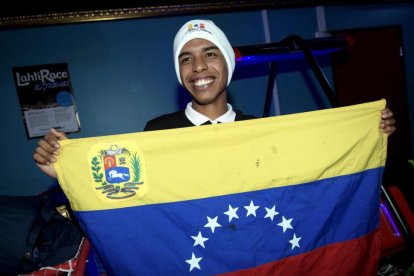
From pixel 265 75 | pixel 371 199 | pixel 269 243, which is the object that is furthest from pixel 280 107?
pixel 269 243

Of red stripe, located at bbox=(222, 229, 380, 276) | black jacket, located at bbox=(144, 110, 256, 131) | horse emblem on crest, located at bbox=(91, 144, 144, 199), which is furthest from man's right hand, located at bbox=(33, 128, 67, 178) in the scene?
red stripe, located at bbox=(222, 229, 380, 276)

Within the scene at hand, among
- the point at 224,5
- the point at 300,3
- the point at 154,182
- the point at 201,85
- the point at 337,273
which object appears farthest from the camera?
the point at 300,3

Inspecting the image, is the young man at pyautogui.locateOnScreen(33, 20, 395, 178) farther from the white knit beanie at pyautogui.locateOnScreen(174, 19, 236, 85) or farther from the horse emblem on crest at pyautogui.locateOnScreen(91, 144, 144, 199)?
the horse emblem on crest at pyautogui.locateOnScreen(91, 144, 144, 199)

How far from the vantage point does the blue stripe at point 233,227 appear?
1.18 meters

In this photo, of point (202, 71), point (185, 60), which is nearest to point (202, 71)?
point (202, 71)

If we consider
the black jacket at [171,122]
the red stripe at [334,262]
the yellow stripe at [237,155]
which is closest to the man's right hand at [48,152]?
the yellow stripe at [237,155]

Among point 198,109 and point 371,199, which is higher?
point 198,109

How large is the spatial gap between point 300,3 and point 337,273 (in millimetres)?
3328

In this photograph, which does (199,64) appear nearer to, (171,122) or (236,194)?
(171,122)

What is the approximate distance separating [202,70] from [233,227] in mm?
830

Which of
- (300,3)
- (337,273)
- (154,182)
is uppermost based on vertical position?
(300,3)

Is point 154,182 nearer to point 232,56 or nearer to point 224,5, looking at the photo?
point 232,56

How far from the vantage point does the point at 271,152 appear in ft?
4.20

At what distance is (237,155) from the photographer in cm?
125
